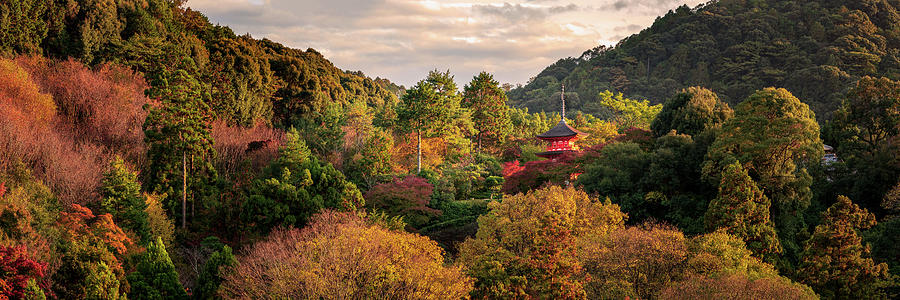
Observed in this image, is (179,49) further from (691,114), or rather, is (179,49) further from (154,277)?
(691,114)

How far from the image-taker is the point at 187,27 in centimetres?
4344

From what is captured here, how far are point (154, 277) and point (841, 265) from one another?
2493 centimetres

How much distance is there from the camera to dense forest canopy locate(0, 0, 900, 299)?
67.8 feet

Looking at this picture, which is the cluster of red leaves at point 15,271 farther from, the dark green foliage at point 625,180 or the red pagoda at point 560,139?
the red pagoda at point 560,139

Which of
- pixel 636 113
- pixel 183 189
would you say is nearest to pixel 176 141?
pixel 183 189

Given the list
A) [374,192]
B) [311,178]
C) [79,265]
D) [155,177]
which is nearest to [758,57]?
[374,192]

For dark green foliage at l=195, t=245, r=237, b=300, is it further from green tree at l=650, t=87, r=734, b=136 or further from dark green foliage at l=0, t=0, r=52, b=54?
green tree at l=650, t=87, r=734, b=136

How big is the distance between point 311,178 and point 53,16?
16.3 metres

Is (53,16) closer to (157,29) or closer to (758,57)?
(157,29)

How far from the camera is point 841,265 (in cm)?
2230

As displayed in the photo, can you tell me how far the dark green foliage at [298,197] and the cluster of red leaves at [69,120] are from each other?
703 cm

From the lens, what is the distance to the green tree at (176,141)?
28750 mm

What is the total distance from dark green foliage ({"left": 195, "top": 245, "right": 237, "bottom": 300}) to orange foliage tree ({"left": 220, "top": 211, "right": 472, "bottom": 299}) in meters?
0.50

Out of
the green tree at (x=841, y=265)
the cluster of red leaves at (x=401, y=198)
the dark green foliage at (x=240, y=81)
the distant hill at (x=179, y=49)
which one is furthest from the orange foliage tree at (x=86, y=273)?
the green tree at (x=841, y=265)
